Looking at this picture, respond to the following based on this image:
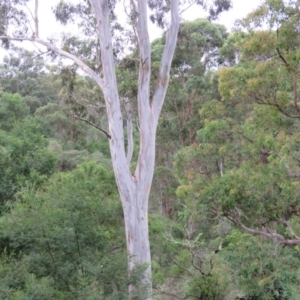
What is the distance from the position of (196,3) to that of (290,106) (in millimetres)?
3280

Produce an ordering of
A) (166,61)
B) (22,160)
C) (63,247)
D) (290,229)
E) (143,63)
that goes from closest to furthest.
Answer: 1. (63,247)
2. (290,229)
3. (22,160)
4. (143,63)
5. (166,61)

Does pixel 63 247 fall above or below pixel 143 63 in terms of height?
below

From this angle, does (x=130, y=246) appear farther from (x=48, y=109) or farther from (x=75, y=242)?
(x=48, y=109)

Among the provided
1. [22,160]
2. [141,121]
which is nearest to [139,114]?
[141,121]

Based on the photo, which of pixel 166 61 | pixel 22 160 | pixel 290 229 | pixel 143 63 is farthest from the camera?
pixel 166 61

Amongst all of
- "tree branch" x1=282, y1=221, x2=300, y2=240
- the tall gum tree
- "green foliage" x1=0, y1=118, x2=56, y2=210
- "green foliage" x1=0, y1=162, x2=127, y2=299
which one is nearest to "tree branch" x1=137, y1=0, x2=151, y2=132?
the tall gum tree

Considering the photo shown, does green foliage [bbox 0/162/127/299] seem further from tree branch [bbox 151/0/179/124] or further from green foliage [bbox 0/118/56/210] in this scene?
tree branch [bbox 151/0/179/124]

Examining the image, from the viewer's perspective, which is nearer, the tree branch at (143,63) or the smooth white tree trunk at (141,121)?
the smooth white tree trunk at (141,121)

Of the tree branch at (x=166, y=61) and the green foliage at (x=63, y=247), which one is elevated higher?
the tree branch at (x=166, y=61)

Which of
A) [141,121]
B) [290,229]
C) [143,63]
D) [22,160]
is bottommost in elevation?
[290,229]

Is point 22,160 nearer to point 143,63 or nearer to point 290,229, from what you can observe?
point 143,63

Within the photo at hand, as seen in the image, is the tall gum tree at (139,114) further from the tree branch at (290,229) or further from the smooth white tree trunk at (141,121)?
the tree branch at (290,229)

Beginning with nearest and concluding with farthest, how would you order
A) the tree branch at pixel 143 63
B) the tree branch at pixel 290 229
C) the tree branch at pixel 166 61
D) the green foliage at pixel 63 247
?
Answer: 1. the green foliage at pixel 63 247
2. the tree branch at pixel 290 229
3. the tree branch at pixel 143 63
4. the tree branch at pixel 166 61

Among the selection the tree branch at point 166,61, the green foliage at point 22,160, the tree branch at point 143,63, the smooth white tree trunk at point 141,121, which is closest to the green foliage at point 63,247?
the green foliage at point 22,160
